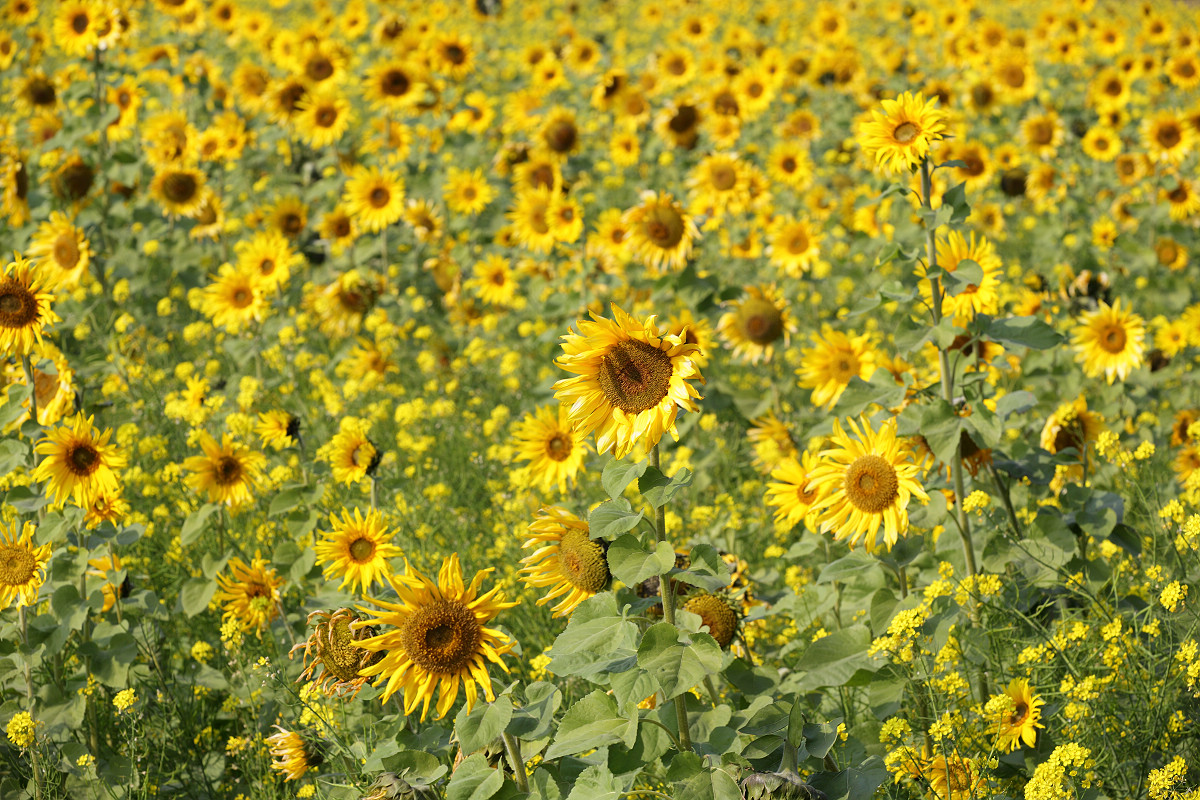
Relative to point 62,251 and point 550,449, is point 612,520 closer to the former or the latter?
point 550,449

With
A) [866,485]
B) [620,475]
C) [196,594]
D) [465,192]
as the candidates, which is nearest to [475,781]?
[620,475]

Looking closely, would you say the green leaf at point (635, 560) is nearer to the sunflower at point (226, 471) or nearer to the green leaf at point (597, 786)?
the green leaf at point (597, 786)

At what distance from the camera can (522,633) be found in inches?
155

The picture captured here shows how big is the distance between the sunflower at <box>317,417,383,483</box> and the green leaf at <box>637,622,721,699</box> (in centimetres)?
182

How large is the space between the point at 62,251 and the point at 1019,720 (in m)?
5.32

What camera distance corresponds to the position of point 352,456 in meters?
3.77

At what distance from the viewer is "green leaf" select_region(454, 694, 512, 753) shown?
85.0 inches

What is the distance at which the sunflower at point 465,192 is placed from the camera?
7.52 metres

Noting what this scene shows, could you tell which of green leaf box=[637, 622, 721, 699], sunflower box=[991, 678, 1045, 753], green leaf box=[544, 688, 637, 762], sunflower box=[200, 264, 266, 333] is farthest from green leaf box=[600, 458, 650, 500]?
sunflower box=[200, 264, 266, 333]

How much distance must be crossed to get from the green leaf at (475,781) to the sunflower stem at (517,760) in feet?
0.21

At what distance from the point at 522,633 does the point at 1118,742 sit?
2.25 metres

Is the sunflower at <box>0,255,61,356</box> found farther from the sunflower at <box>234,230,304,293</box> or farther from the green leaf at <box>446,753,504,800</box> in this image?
the sunflower at <box>234,230,304,293</box>

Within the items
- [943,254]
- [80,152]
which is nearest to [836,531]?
[943,254]

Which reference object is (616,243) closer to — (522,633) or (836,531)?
(522,633)
